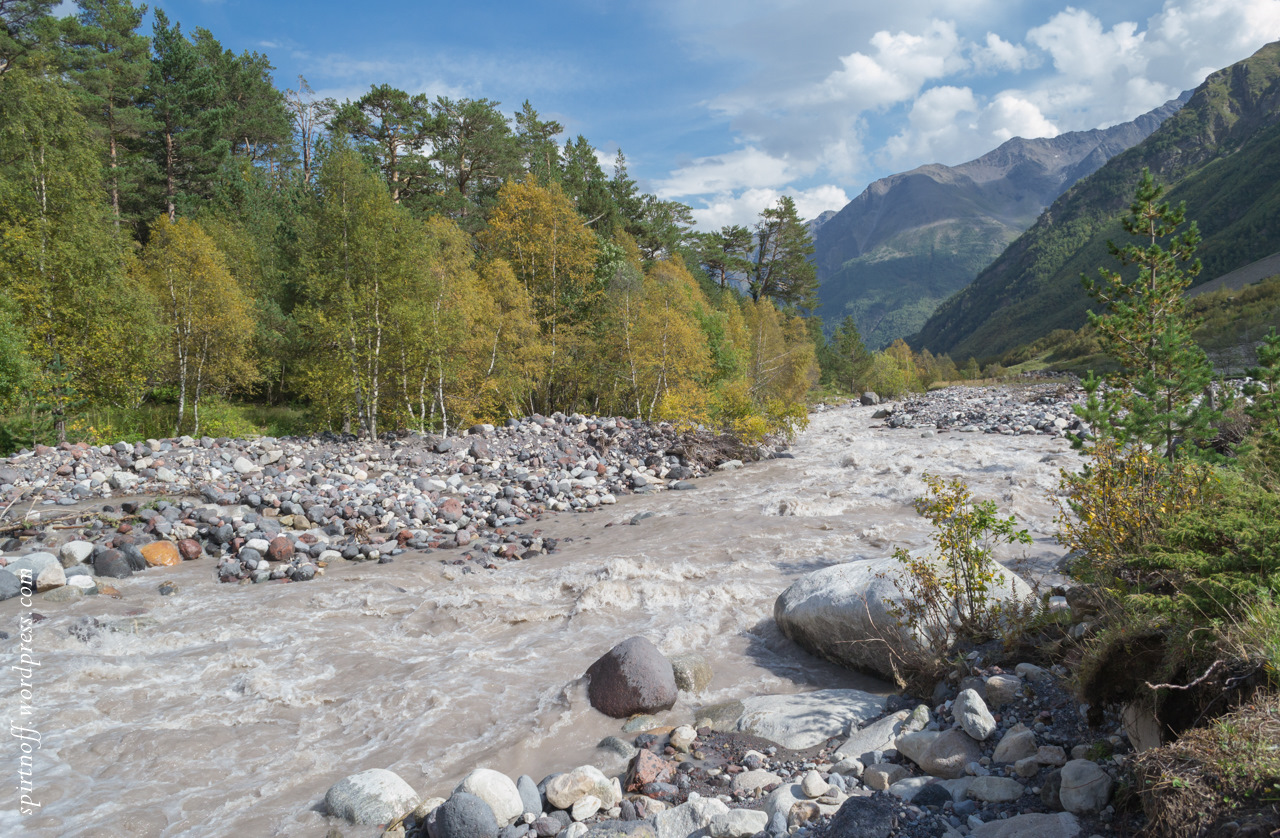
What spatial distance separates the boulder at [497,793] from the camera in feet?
15.0

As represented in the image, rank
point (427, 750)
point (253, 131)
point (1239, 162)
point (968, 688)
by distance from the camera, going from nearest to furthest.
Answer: point (968, 688) < point (427, 750) < point (253, 131) < point (1239, 162)

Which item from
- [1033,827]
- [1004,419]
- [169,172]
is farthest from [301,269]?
[1004,419]

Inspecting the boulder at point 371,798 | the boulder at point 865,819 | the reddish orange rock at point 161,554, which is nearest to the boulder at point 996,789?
the boulder at point 865,819

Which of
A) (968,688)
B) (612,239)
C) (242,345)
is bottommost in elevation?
(968,688)

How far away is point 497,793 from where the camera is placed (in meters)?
4.66

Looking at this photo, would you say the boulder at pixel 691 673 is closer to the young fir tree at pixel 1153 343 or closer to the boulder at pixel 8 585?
the young fir tree at pixel 1153 343

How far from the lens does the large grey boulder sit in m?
6.44

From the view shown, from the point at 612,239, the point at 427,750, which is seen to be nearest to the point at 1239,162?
the point at 612,239

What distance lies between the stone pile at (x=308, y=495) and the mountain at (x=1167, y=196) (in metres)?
130

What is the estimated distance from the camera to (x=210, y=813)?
200 inches

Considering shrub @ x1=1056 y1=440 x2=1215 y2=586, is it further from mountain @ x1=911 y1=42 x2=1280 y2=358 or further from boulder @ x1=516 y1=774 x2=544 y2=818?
mountain @ x1=911 y1=42 x2=1280 y2=358

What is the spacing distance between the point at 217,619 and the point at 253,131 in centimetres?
3691

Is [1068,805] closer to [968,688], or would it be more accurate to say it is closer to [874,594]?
[968,688]

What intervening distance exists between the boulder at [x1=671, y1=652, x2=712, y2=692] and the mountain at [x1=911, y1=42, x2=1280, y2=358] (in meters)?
136
